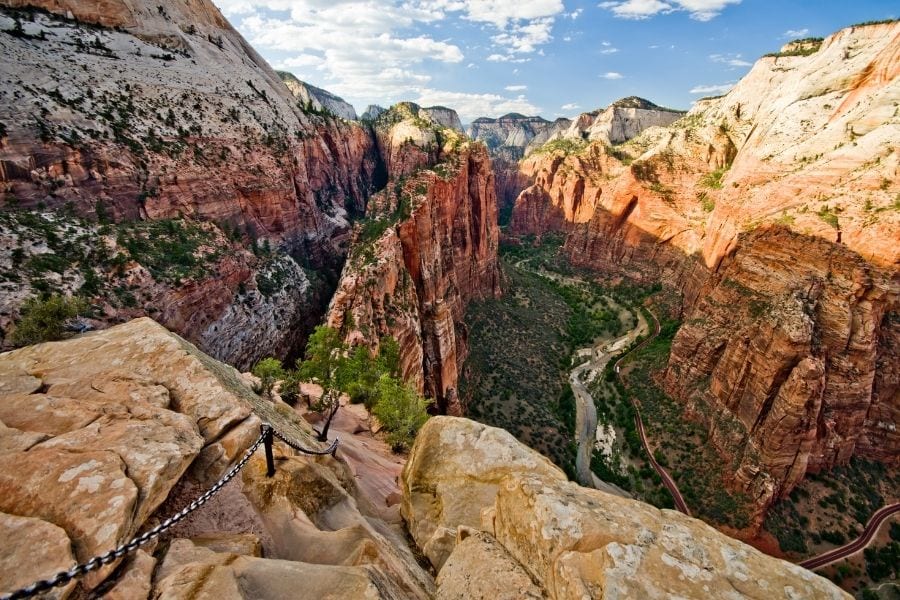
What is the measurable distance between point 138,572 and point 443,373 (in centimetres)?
3333

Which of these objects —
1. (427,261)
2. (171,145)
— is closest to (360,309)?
(427,261)

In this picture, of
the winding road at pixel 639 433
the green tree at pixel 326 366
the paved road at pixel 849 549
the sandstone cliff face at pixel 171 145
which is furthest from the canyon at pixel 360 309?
the paved road at pixel 849 549

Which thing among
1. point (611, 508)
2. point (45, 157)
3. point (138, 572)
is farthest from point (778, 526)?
point (45, 157)

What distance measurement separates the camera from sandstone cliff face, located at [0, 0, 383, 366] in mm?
30453

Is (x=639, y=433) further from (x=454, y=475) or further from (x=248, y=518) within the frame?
(x=248, y=518)

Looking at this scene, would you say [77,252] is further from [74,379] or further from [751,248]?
[751,248]

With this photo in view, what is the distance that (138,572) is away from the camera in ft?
20.6

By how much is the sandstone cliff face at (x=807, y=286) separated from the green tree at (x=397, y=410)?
32236 millimetres

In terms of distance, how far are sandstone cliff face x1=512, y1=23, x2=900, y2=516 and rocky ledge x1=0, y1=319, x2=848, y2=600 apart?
35.7 metres

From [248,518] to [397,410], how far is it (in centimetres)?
1218

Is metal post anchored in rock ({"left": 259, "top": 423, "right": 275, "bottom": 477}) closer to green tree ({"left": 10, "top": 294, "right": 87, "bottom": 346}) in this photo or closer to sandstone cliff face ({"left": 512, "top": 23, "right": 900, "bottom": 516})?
green tree ({"left": 10, "top": 294, "right": 87, "bottom": 346})

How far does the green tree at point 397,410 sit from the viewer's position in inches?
806

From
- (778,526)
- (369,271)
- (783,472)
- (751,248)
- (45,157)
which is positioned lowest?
(778,526)

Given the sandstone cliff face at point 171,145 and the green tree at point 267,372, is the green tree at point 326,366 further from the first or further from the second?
the sandstone cliff face at point 171,145
